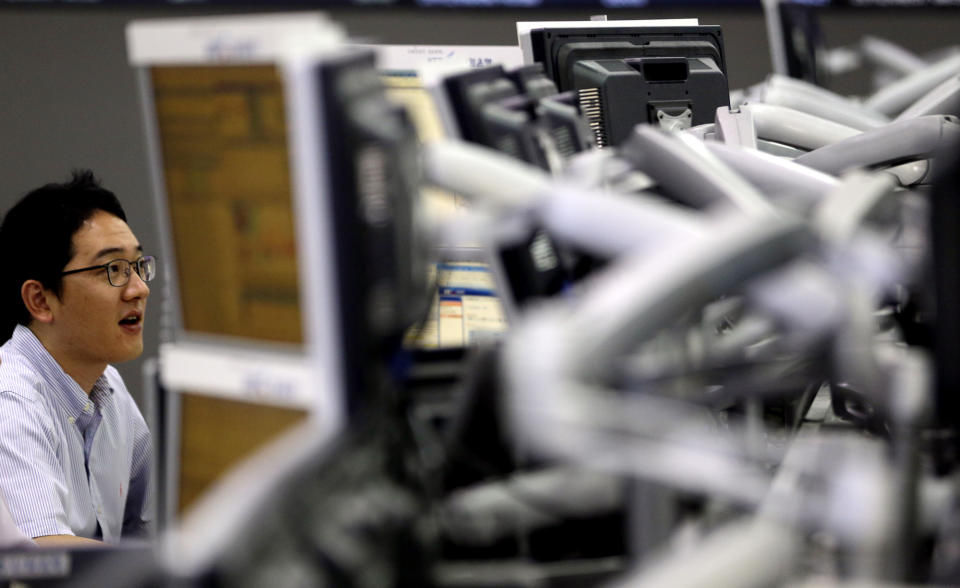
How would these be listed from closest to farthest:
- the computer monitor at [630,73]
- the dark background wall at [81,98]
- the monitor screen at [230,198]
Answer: the monitor screen at [230,198] → the computer monitor at [630,73] → the dark background wall at [81,98]

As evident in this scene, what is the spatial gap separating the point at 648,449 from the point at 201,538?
0.21 m

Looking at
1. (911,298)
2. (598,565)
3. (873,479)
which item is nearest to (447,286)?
(911,298)

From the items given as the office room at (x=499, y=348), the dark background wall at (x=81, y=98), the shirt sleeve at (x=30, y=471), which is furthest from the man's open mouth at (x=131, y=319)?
the dark background wall at (x=81, y=98)

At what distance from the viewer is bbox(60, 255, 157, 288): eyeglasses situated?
185 cm

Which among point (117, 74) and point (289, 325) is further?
point (117, 74)

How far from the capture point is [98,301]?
1.86 metres

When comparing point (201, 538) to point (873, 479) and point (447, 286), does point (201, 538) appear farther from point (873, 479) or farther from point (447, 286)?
point (447, 286)

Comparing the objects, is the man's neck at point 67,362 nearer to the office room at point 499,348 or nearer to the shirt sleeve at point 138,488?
the shirt sleeve at point 138,488

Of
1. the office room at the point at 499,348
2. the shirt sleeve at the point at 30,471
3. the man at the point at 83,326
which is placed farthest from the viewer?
the man at the point at 83,326

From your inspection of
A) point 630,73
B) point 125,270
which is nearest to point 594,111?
point 630,73

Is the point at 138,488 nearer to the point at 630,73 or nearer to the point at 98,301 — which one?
the point at 98,301

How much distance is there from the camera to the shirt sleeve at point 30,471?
1.56 meters

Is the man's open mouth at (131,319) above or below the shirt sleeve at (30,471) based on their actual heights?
above

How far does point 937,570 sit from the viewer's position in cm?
64
